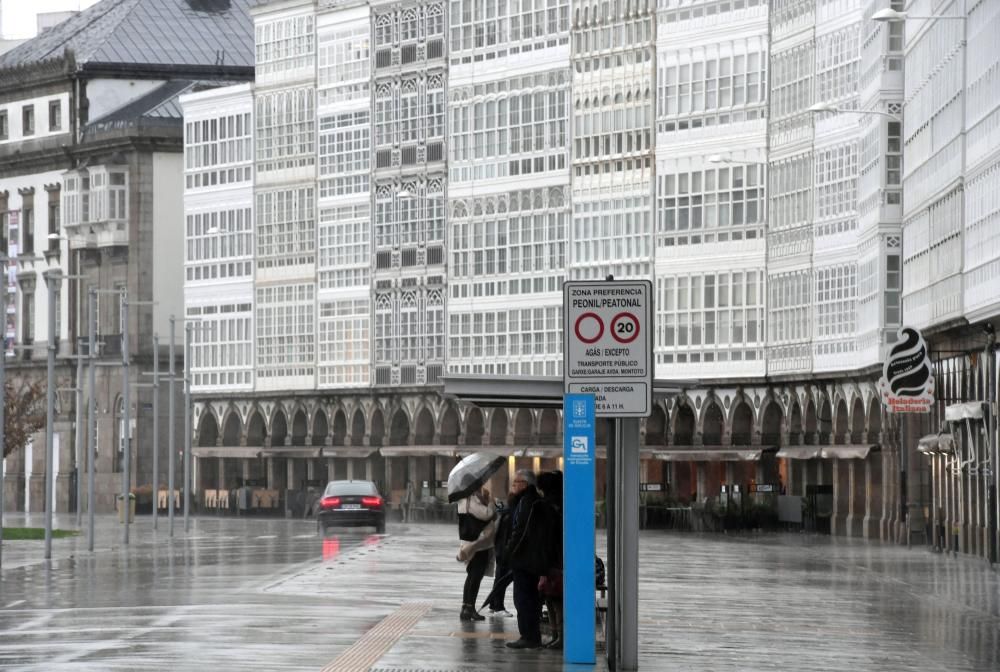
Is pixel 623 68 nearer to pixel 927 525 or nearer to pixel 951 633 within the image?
pixel 927 525

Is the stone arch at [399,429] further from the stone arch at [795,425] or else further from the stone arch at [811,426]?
the stone arch at [811,426]

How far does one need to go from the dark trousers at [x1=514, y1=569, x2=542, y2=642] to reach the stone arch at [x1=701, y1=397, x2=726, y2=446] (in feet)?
225

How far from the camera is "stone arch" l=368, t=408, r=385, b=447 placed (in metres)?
114

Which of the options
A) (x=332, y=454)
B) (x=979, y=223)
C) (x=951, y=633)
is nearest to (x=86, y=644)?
(x=951, y=633)

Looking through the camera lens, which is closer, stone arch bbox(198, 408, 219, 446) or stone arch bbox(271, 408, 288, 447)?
stone arch bbox(271, 408, 288, 447)

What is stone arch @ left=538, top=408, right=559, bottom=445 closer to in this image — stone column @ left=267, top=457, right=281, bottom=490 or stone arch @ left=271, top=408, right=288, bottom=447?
stone arch @ left=271, top=408, right=288, bottom=447

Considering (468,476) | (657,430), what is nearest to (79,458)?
(657,430)

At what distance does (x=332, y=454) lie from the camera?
379 feet

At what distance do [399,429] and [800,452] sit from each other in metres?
27.4

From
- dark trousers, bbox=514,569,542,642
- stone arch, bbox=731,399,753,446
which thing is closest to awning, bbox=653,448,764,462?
stone arch, bbox=731,399,753,446

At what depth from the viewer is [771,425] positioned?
94.1 meters

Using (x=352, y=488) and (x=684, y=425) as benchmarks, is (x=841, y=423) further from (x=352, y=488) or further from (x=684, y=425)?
(x=352, y=488)

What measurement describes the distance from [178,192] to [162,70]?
22.7 feet

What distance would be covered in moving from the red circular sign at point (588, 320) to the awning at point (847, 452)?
57962 millimetres
